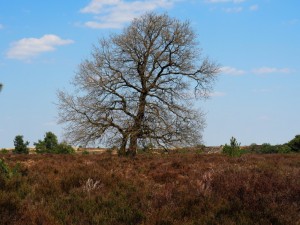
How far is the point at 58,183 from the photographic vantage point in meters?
8.46

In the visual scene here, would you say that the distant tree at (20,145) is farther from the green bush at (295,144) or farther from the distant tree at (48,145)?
the green bush at (295,144)

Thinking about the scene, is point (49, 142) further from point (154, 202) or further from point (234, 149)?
point (154, 202)

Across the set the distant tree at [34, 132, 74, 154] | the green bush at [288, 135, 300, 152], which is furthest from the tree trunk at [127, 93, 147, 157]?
the green bush at [288, 135, 300, 152]

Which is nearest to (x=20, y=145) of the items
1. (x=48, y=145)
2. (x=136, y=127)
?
(x=48, y=145)

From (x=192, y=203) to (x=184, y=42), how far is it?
64.4 ft

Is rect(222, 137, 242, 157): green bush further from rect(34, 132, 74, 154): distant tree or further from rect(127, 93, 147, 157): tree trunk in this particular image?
rect(34, 132, 74, 154): distant tree

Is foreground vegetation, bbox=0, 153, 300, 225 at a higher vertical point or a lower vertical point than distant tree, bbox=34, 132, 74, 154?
lower

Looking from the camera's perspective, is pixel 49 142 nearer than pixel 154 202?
No

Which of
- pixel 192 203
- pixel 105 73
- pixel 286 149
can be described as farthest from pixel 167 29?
pixel 192 203

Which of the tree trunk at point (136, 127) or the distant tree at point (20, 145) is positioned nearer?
the tree trunk at point (136, 127)

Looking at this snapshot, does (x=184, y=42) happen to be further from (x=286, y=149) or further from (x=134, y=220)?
(x=134, y=220)

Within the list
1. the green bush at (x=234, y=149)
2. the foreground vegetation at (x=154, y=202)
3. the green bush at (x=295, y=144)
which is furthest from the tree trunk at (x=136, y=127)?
the green bush at (x=295, y=144)

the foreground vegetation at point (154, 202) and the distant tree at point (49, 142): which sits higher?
the distant tree at point (49, 142)

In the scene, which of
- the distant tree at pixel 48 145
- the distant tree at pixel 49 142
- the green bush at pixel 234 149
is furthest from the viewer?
A: the distant tree at pixel 49 142
